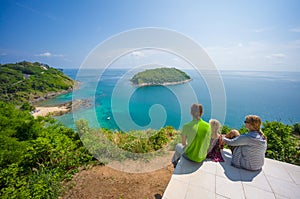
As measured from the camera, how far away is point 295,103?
3578cm

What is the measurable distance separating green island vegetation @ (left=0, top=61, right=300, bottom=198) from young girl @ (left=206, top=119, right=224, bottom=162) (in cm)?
138

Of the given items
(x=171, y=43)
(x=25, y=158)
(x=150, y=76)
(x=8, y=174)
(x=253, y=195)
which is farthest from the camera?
(x=150, y=76)

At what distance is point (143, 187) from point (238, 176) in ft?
5.90

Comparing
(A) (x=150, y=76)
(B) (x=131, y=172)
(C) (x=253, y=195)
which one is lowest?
(B) (x=131, y=172)

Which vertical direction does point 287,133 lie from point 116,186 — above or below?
above

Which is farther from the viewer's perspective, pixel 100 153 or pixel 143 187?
pixel 100 153

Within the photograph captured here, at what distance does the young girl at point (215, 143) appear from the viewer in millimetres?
2928

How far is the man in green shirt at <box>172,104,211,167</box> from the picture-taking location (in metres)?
2.50

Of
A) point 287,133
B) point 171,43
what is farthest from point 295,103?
point 171,43

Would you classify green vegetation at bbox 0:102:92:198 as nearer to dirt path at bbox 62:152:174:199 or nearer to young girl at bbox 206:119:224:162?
dirt path at bbox 62:152:174:199

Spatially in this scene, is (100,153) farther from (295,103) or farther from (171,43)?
(295,103)

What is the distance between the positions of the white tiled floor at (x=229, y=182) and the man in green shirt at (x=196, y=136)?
0.24m

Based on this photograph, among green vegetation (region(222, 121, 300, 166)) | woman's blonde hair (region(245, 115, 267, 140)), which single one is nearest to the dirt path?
woman's blonde hair (region(245, 115, 267, 140))

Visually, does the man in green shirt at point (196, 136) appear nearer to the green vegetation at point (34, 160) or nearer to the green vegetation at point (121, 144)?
the green vegetation at point (121, 144)
